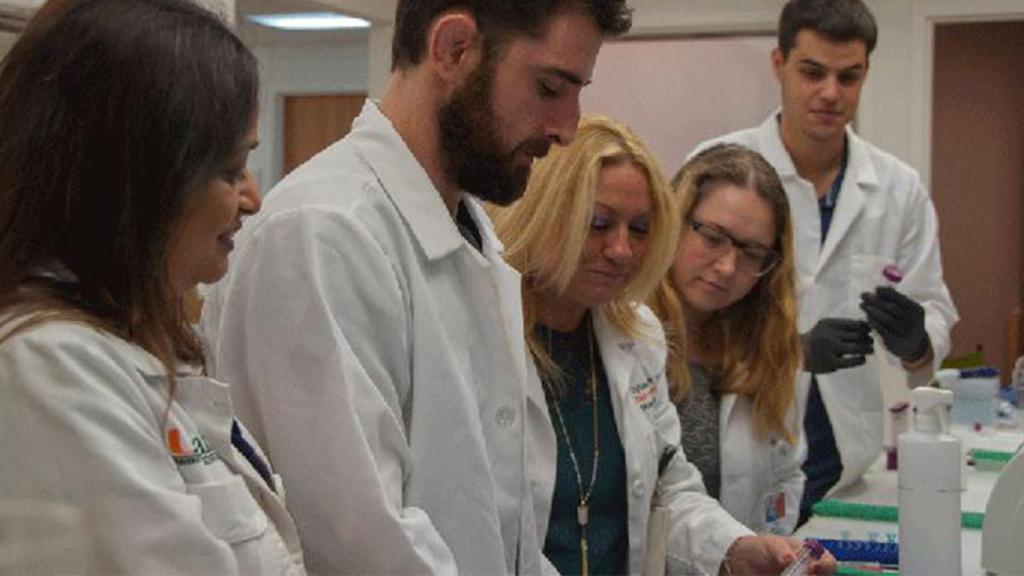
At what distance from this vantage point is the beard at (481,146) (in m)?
1.38

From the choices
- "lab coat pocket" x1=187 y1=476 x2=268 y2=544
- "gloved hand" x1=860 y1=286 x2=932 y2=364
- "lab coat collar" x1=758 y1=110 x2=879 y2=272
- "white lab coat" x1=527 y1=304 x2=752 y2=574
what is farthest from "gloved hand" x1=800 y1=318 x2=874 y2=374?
"lab coat pocket" x1=187 y1=476 x2=268 y2=544

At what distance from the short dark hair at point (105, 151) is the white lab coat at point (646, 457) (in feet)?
2.64

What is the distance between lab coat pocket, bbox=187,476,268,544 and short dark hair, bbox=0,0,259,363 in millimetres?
114

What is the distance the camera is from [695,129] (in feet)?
17.2

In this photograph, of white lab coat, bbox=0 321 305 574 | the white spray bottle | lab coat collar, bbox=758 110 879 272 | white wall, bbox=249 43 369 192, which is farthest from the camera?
white wall, bbox=249 43 369 192

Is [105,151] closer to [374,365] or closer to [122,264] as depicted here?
[122,264]

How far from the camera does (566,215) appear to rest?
177cm

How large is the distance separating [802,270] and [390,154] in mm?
1895

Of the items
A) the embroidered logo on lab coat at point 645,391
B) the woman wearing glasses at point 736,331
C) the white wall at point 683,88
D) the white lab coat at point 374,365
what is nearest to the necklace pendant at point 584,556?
the embroidered logo on lab coat at point 645,391

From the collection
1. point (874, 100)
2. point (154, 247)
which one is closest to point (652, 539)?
point (154, 247)

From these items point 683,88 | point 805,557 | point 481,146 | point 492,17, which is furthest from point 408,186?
point 683,88

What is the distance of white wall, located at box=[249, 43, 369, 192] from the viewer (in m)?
7.96

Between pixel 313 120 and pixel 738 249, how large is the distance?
6246mm

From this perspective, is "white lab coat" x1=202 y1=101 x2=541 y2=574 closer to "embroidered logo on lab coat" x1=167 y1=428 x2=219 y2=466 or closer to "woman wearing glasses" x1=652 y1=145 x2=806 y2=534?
"embroidered logo on lab coat" x1=167 y1=428 x2=219 y2=466
